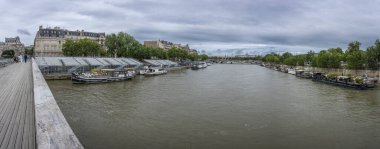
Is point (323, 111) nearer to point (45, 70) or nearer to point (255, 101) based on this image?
point (255, 101)

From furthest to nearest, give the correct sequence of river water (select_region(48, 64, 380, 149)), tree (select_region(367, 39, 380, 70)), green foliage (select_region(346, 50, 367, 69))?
green foliage (select_region(346, 50, 367, 69)) → tree (select_region(367, 39, 380, 70)) → river water (select_region(48, 64, 380, 149))

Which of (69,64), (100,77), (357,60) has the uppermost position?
(357,60)

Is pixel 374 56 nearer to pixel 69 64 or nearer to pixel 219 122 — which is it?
pixel 219 122

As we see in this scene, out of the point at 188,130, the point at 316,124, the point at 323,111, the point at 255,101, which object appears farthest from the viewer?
the point at 255,101

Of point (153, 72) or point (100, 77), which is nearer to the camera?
point (100, 77)

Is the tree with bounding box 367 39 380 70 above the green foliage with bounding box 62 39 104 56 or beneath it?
beneath

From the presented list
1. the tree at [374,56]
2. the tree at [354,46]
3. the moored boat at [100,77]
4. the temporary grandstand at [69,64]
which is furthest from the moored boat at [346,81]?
the temporary grandstand at [69,64]

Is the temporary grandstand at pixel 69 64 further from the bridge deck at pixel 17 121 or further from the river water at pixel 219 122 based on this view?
the bridge deck at pixel 17 121

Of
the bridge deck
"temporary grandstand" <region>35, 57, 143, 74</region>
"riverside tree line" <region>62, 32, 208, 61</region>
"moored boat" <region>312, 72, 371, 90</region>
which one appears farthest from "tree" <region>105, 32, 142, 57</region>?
the bridge deck

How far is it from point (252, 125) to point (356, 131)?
717 cm

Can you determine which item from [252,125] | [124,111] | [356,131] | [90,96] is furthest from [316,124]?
[90,96]

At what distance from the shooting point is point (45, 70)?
60125 mm

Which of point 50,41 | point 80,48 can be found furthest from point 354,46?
point 50,41

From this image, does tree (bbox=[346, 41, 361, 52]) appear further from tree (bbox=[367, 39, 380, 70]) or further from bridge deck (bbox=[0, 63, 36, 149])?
bridge deck (bbox=[0, 63, 36, 149])
